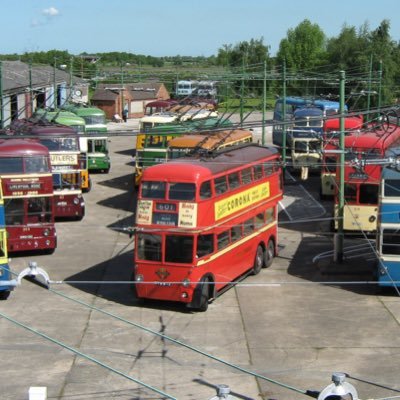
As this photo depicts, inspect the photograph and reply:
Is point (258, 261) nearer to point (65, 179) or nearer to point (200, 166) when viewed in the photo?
point (200, 166)

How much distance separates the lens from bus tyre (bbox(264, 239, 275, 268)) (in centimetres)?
2531

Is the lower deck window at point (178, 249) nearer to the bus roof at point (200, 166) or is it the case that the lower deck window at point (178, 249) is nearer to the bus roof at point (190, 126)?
the bus roof at point (200, 166)

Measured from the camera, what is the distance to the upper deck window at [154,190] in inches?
818

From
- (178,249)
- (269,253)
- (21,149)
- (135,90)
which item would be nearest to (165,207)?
(178,249)

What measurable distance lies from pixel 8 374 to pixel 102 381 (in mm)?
1844

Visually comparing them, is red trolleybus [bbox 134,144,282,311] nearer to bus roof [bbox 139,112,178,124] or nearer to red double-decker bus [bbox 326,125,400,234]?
red double-decker bus [bbox 326,125,400,234]

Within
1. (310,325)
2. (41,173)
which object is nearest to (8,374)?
(310,325)

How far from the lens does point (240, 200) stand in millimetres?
23000

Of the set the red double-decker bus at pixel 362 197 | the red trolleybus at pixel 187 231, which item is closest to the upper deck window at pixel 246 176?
the red trolleybus at pixel 187 231

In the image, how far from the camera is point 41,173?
1037 inches

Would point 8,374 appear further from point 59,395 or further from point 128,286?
point 128,286

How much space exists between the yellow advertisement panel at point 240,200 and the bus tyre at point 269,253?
4.98 ft

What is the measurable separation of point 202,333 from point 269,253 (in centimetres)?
662

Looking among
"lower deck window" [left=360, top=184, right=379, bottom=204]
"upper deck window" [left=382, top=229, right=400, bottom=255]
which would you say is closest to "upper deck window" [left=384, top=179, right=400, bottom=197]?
"upper deck window" [left=382, top=229, right=400, bottom=255]
